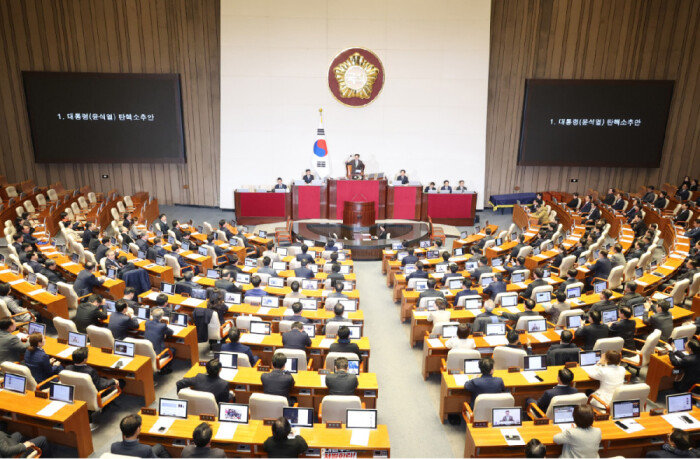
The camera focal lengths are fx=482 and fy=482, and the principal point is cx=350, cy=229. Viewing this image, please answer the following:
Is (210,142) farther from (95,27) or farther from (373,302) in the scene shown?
(373,302)

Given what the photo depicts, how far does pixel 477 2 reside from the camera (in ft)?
57.3

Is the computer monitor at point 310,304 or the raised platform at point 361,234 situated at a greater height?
the computer monitor at point 310,304

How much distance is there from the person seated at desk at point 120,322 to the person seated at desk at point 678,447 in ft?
22.3

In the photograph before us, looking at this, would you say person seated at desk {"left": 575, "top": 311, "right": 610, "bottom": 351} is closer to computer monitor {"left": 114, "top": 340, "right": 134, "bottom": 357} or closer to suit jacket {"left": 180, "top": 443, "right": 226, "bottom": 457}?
suit jacket {"left": 180, "top": 443, "right": 226, "bottom": 457}

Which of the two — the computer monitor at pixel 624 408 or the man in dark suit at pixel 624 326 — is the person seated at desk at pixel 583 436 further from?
the man in dark suit at pixel 624 326

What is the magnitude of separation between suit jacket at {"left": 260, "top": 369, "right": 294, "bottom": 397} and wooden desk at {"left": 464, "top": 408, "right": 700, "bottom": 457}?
6.95 ft

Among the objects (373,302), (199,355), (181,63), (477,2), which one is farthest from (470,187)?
(199,355)

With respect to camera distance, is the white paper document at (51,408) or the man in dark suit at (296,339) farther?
the man in dark suit at (296,339)

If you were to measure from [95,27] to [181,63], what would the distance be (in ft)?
10.6

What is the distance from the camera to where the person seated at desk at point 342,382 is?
574cm

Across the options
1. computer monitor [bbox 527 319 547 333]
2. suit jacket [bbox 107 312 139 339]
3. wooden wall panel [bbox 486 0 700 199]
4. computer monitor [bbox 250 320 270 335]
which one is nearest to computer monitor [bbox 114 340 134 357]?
suit jacket [bbox 107 312 139 339]

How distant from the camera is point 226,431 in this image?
4992 millimetres

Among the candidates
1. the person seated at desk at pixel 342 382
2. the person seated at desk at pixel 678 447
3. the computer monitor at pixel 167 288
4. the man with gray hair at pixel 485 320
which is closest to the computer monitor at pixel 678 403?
the person seated at desk at pixel 678 447

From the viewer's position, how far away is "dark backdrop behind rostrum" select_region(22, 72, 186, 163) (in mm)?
17703
